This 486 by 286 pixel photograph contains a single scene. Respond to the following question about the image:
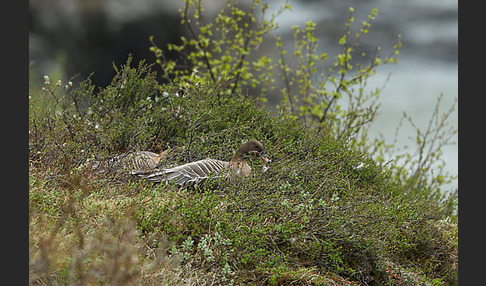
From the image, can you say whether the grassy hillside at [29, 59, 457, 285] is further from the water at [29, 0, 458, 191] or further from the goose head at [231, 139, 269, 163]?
the water at [29, 0, 458, 191]

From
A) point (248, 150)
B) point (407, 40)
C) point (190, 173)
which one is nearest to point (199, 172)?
point (190, 173)

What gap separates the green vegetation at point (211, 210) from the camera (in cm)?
359

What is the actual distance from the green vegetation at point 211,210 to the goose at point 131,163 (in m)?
0.16

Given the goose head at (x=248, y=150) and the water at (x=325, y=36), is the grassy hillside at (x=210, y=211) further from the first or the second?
the water at (x=325, y=36)

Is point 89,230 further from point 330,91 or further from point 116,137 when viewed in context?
point 330,91

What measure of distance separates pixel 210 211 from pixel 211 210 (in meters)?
0.02

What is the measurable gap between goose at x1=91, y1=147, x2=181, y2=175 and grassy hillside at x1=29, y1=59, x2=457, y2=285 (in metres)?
0.12

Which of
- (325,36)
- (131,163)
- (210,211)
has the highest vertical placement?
(325,36)

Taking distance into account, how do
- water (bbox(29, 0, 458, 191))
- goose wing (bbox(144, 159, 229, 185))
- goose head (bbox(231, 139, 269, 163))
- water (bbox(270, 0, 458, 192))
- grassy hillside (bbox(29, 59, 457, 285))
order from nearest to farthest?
grassy hillside (bbox(29, 59, 457, 285)) → goose wing (bbox(144, 159, 229, 185)) → goose head (bbox(231, 139, 269, 163)) → water (bbox(29, 0, 458, 191)) → water (bbox(270, 0, 458, 192))

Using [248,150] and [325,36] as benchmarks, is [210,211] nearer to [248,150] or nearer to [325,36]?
[248,150]

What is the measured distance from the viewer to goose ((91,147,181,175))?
16.8ft

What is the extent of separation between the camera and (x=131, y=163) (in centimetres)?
520

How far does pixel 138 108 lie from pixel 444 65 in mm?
11849

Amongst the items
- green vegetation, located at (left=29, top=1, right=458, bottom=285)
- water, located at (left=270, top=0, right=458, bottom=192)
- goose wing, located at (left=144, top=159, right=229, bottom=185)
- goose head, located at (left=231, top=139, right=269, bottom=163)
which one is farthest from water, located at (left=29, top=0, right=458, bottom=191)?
goose wing, located at (left=144, top=159, right=229, bottom=185)
